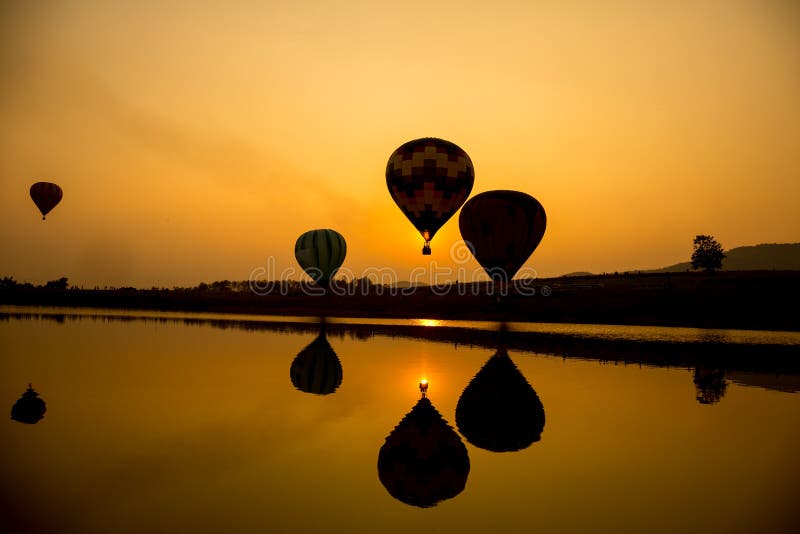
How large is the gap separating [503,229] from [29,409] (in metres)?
37.3

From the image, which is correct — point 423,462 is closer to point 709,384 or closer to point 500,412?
point 500,412

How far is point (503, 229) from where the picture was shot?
151ft

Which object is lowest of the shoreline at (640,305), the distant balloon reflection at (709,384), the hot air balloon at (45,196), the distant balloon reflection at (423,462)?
the distant balloon reflection at (423,462)

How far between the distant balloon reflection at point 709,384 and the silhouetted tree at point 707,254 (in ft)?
299

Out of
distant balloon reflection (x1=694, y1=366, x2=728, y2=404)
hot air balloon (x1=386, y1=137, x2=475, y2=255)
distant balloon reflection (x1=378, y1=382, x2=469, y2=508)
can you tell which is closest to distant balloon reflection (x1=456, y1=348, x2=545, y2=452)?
distant balloon reflection (x1=378, y1=382, x2=469, y2=508)

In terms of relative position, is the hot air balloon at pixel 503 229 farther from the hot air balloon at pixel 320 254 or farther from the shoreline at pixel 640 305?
the hot air balloon at pixel 320 254

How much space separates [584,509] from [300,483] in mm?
4346

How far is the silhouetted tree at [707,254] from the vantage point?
331 ft

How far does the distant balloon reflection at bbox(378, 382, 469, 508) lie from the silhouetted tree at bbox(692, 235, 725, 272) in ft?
340

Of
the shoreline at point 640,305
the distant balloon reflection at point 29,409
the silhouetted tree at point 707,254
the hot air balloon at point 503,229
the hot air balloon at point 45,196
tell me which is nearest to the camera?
the distant balloon reflection at point 29,409

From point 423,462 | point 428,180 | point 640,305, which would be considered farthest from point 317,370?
point 640,305

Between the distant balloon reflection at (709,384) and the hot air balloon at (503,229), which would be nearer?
the distant balloon reflection at (709,384)

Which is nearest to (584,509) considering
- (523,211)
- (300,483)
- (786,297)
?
(300,483)

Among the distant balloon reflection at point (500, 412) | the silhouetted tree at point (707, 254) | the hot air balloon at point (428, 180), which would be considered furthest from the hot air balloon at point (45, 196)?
the silhouetted tree at point (707, 254)
